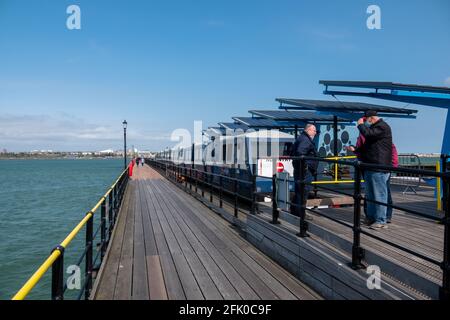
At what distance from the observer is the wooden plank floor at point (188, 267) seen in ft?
13.6

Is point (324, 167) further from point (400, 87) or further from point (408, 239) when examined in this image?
point (408, 239)

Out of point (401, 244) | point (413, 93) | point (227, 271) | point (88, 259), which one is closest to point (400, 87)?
point (413, 93)

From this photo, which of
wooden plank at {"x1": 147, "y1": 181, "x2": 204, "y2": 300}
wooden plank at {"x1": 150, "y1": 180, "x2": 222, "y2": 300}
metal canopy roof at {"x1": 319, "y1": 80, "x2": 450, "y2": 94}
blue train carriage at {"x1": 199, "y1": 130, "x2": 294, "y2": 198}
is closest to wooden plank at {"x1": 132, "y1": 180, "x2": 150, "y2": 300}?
wooden plank at {"x1": 147, "y1": 181, "x2": 204, "y2": 300}

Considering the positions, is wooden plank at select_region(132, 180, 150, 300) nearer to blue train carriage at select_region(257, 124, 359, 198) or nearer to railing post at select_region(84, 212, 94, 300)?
railing post at select_region(84, 212, 94, 300)

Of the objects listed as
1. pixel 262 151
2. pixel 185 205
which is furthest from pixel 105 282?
pixel 262 151

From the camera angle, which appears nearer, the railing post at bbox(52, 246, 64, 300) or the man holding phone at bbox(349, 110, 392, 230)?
the railing post at bbox(52, 246, 64, 300)

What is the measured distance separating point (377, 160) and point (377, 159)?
2cm

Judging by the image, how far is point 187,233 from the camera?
7422 millimetres

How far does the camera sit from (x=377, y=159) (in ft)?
16.6

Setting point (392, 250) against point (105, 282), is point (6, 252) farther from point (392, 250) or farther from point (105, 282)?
point (392, 250)

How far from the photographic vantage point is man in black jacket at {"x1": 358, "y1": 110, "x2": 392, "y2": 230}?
16.2 feet

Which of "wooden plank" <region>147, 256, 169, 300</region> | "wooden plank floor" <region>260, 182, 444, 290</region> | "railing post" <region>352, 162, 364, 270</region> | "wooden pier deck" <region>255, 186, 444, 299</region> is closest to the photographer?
"wooden pier deck" <region>255, 186, 444, 299</region>

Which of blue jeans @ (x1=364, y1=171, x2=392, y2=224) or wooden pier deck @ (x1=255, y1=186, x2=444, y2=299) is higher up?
blue jeans @ (x1=364, y1=171, x2=392, y2=224)

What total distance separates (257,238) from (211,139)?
13.8 m
